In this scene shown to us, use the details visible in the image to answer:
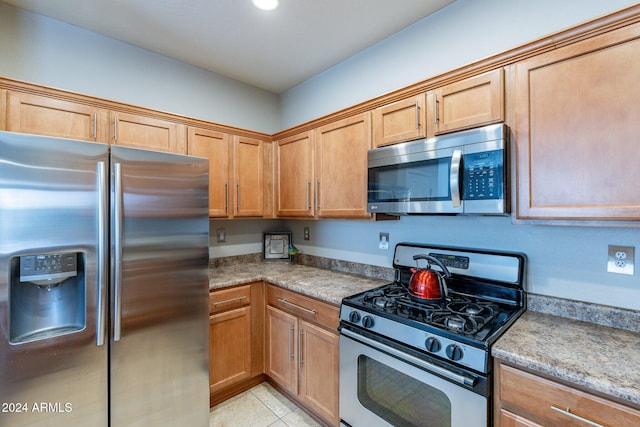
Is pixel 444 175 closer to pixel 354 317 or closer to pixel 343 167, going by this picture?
pixel 343 167

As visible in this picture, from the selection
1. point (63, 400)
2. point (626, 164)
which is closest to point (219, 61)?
point (63, 400)

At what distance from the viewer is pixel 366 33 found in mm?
2199

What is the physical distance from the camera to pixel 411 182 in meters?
1.74

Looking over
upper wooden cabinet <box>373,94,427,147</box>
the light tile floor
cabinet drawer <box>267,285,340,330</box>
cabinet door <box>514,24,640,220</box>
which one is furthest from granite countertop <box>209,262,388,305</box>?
cabinet door <box>514,24,640,220</box>

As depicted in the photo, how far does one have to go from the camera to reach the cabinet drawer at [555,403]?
92 centimetres

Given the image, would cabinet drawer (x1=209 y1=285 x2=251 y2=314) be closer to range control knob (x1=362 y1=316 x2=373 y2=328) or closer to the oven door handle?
the oven door handle

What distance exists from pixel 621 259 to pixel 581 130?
0.66 m

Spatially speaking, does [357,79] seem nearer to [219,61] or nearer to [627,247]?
[219,61]

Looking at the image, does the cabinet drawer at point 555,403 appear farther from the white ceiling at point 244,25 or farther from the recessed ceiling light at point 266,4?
the recessed ceiling light at point 266,4

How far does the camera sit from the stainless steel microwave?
1.40 meters

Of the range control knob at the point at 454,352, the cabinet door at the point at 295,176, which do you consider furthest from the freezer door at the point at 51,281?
the range control knob at the point at 454,352

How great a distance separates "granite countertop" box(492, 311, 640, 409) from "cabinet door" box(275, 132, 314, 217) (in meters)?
1.66

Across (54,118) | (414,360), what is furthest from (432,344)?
(54,118)

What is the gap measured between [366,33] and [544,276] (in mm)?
2034
